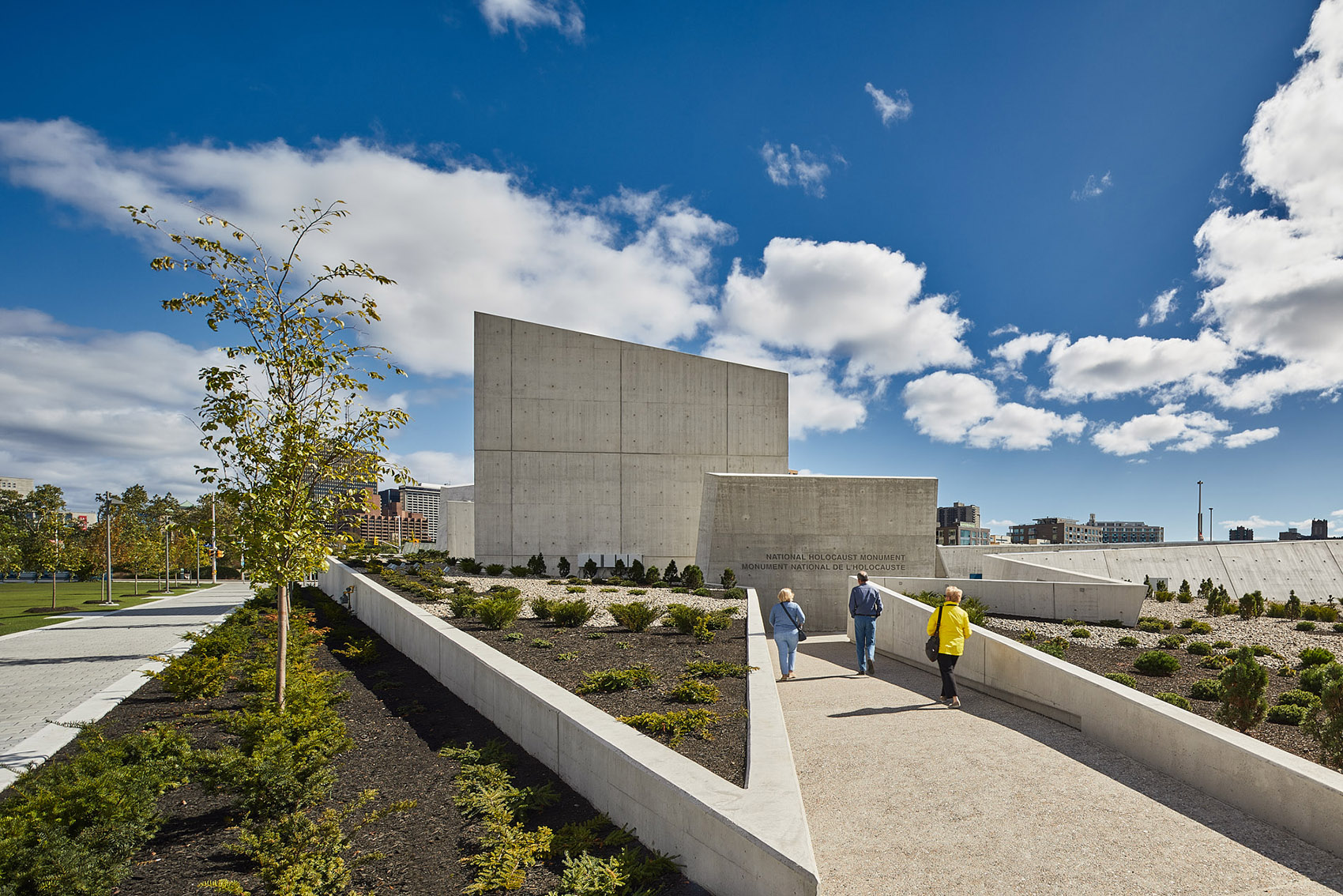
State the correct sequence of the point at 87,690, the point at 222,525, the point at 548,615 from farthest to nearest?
the point at 548,615 → the point at 87,690 → the point at 222,525

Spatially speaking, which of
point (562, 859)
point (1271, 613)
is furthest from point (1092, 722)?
point (1271, 613)

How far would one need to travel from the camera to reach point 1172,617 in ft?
58.7

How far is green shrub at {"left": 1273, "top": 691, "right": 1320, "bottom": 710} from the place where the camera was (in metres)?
7.55

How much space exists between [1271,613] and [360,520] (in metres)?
25.2

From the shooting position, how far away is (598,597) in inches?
630

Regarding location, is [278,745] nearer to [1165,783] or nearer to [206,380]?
[206,380]

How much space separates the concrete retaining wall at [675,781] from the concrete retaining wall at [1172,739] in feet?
11.5

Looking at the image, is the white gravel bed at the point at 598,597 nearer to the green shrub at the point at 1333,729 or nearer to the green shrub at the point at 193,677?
the green shrub at the point at 193,677

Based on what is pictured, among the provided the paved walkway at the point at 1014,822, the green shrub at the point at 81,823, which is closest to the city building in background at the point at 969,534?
the paved walkway at the point at 1014,822

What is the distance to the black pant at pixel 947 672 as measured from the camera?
8.25 m

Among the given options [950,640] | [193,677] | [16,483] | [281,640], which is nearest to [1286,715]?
[950,640]

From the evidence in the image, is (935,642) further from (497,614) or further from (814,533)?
(814,533)

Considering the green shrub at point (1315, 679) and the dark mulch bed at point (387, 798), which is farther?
the green shrub at point (1315, 679)

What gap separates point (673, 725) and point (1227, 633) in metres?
16.0
